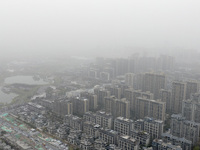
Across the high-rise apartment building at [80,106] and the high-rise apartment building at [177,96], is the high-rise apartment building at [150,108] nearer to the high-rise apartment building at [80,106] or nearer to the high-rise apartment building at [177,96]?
the high-rise apartment building at [177,96]

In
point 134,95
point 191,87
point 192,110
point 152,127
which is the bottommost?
point 152,127

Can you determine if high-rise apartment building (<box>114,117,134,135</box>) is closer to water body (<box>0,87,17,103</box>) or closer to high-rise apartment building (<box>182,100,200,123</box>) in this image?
high-rise apartment building (<box>182,100,200,123</box>)

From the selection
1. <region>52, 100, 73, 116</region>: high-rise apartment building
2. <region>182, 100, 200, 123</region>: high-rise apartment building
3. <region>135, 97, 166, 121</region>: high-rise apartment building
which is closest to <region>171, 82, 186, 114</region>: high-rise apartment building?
<region>182, 100, 200, 123</region>: high-rise apartment building

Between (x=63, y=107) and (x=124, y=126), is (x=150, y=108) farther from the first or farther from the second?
(x=63, y=107)

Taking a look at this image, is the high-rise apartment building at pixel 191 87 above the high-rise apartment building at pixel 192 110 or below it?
above

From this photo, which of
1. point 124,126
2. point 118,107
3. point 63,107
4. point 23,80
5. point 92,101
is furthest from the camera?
point 23,80

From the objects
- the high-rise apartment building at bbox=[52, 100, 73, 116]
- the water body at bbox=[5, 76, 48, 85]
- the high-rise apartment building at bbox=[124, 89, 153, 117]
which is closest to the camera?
the high-rise apartment building at bbox=[52, 100, 73, 116]

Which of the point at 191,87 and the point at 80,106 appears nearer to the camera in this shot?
the point at 80,106

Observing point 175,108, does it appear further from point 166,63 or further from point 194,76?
point 166,63

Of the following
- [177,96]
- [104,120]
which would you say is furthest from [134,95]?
[104,120]

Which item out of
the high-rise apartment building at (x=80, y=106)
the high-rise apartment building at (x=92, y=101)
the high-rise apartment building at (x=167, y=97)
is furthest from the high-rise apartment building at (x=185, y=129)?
the high-rise apartment building at (x=92, y=101)

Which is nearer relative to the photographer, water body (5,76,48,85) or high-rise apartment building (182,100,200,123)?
high-rise apartment building (182,100,200,123)
